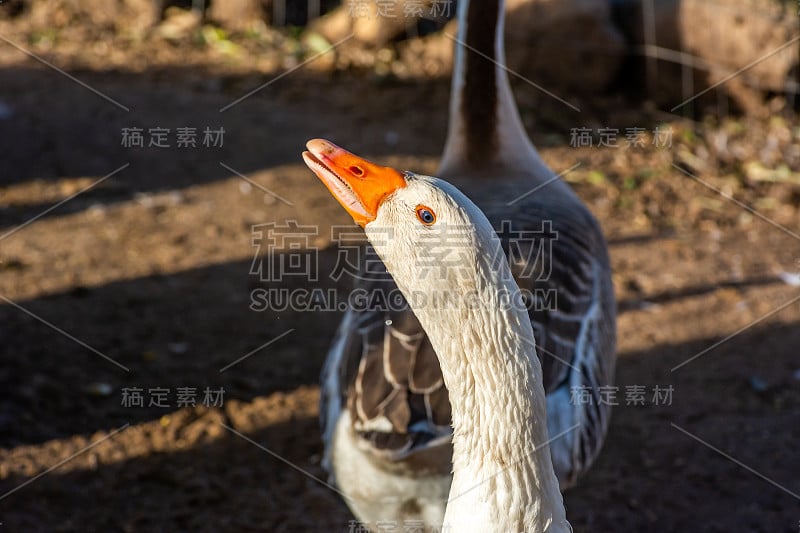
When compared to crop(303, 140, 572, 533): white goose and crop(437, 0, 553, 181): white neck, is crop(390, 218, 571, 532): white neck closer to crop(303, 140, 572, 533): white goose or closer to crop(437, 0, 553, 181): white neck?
crop(303, 140, 572, 533): white goose

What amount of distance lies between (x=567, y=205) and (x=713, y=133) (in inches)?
123

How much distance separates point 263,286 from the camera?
4.43 metres

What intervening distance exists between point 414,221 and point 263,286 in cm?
294

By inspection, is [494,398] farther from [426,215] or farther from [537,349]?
[537,349]

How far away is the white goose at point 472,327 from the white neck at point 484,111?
67.7 inches

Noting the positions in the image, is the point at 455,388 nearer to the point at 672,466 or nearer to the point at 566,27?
the point at 672,466

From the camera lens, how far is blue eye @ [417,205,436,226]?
1552 mm
